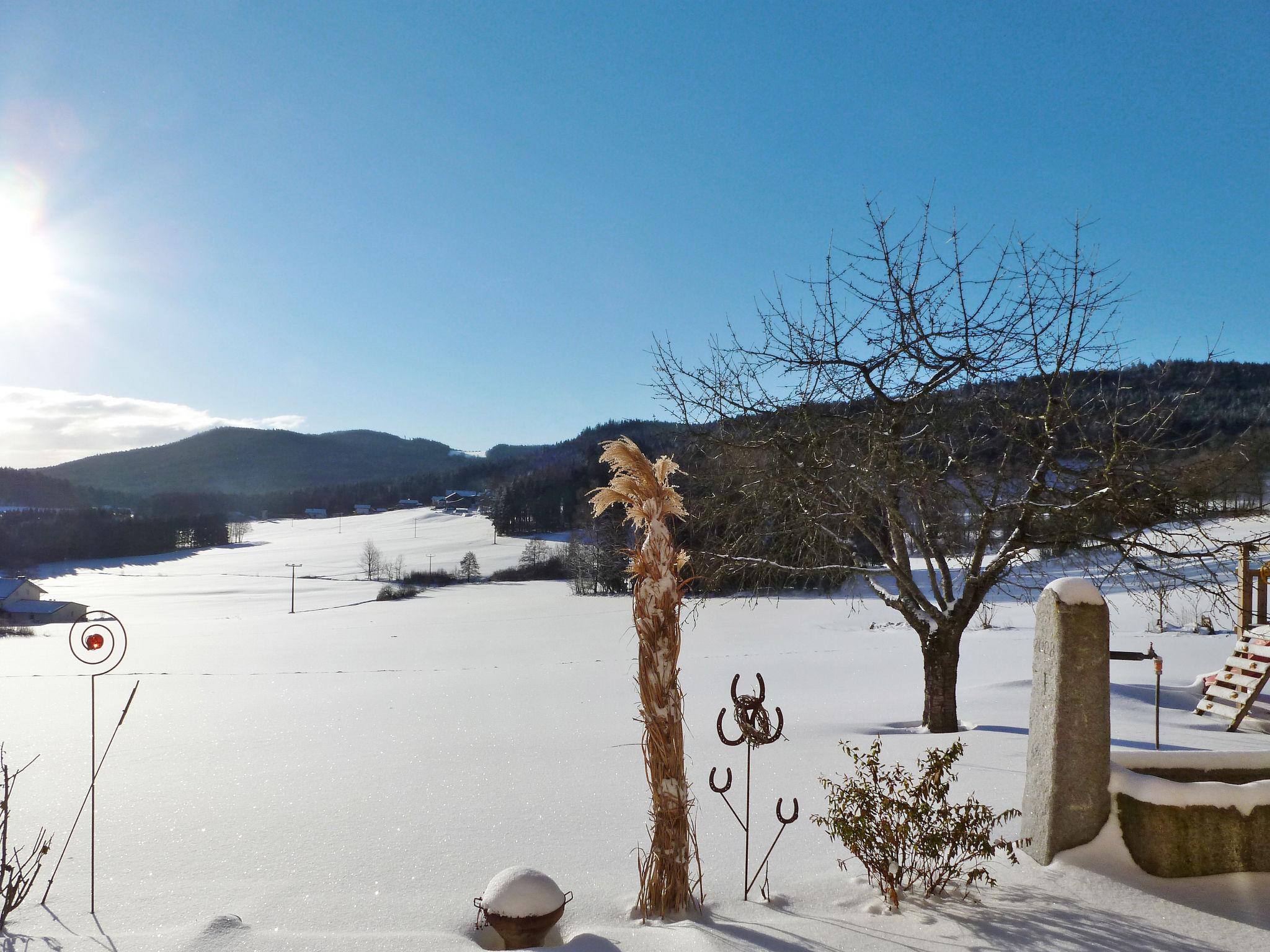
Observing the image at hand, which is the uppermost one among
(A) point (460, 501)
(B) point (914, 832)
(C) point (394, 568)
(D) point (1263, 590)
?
(A) point (460, 501)

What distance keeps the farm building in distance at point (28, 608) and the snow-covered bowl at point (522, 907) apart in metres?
45.5

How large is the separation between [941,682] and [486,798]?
5.29 metres

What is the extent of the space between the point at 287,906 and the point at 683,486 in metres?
9.56

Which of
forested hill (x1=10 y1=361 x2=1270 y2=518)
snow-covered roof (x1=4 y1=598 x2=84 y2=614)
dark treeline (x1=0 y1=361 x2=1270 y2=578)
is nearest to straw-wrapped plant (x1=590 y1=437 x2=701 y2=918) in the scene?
dark treeline (x1=0 y1=361 x2=1270 y2=578)

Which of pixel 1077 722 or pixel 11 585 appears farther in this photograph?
pixel 11 585

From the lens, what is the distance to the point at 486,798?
6645 mm

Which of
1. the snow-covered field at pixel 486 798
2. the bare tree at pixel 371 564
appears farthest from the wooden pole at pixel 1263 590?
the bare tree at pixel 371 564

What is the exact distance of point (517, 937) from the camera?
3551 millimetres

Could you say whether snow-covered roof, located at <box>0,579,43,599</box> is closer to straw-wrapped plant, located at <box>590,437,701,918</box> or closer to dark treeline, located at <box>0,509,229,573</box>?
dark treeline, located at <box>0,509,229,573</box>

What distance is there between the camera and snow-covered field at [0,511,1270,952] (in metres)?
3.66

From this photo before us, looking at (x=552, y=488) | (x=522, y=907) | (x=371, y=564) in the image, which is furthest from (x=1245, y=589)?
(x=552, y=488)

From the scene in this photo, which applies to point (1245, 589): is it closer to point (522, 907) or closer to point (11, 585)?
point (522, 907)

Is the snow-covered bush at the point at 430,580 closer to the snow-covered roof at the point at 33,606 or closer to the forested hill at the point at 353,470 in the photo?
the forested hill at the point at 353,470

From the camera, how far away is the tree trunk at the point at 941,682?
27.4ft
